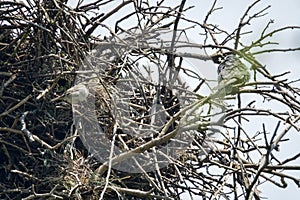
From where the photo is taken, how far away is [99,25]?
1.85 m

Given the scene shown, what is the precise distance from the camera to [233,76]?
5.08 ft

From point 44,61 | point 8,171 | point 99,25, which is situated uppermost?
point 99,25

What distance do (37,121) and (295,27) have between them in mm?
696

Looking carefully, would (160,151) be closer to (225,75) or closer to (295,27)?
(225,75)

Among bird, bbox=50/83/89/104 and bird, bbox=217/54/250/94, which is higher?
bird, bbox=217/54/250/94

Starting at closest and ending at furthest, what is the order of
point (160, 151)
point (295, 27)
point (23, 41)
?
point (295, 27) → point (160, 151) → point (23, 41)

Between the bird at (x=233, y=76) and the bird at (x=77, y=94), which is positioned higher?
the bird at (x=233, y=76)

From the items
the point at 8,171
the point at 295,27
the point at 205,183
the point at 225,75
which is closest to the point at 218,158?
the point at 205,183

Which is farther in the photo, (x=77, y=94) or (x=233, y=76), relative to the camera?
(x=77, y=94)

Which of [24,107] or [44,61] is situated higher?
[44,61]

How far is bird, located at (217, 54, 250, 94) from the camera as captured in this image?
5.00 feet

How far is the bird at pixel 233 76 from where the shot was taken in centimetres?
152

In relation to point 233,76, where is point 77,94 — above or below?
below

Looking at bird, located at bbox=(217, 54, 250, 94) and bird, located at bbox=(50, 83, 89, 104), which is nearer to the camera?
bird, located at bbox=(217, 54, 250, 94)
